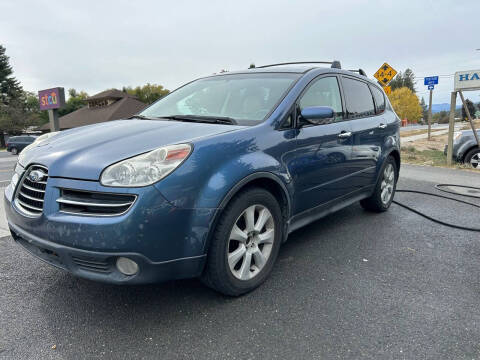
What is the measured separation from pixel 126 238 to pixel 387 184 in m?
3.83

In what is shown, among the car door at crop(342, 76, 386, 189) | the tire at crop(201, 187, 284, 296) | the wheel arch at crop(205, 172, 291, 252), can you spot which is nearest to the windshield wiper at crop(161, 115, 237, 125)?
the wheel arch at crop(205, 172, 291, 252)

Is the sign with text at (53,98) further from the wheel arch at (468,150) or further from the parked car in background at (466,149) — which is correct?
the wheel arch at (468,150)

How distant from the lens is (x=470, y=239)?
3.87 m

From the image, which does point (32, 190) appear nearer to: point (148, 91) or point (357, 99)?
point (357, 99)

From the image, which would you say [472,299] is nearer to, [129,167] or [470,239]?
[470,239]

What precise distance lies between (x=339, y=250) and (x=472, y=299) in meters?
1.18

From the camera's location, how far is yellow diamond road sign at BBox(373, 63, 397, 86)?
11531mm

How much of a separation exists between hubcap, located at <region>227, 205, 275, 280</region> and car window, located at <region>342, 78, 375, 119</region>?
1.77 m

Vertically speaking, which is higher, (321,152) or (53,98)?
(53,98)

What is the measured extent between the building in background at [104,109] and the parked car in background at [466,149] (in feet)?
120

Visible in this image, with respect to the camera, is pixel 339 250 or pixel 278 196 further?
pixel 339 250

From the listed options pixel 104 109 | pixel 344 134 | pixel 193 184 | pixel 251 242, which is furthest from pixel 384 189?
pixel 104 109

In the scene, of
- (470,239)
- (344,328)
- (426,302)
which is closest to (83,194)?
(344,328)

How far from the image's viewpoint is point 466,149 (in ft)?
29.7
